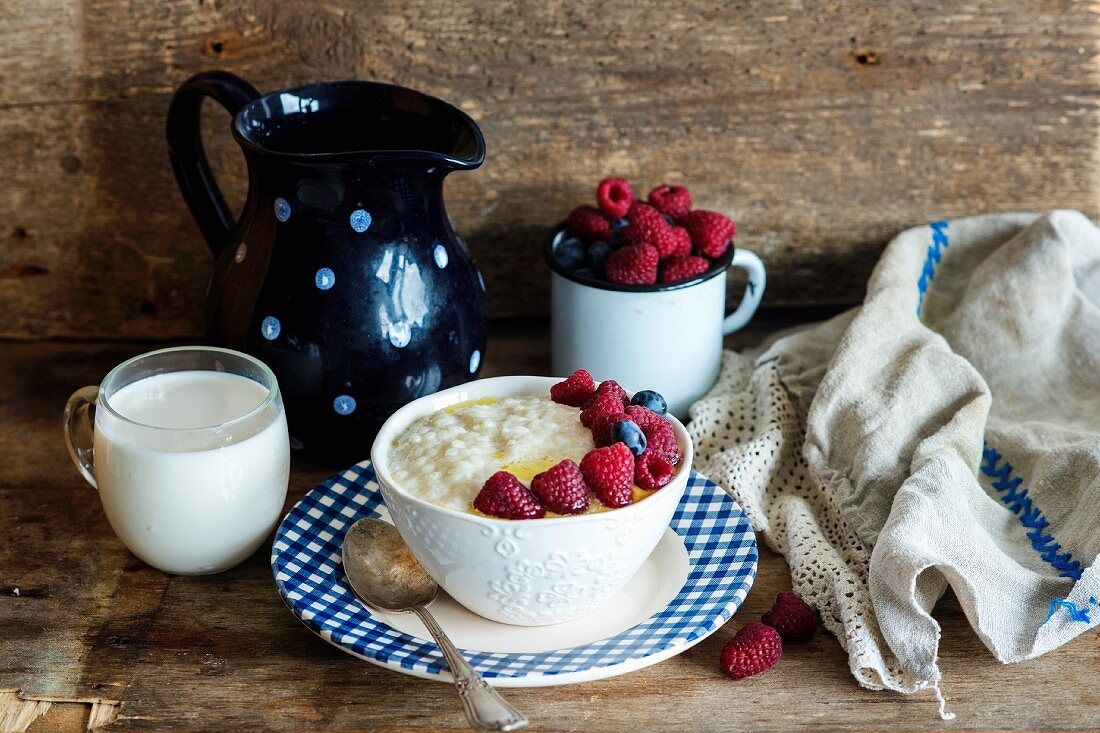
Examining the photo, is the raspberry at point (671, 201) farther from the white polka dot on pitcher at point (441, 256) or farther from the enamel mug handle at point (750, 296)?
the white polka dot on pitcher at point (441, 256)

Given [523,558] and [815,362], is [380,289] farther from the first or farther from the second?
[815,362]

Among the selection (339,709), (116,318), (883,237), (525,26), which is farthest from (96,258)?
(883,237)

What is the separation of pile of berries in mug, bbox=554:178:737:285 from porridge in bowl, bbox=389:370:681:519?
0.22m

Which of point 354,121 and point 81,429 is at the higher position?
point 354,121

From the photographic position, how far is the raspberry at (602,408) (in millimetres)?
868

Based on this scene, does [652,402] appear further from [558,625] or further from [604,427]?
[558,625]

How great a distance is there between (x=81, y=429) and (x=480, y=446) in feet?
1.34

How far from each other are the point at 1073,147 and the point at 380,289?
0.87 metres

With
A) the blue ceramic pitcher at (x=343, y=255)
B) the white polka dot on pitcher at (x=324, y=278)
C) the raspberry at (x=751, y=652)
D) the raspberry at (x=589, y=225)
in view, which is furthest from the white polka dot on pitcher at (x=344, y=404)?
the raspberry at (x=751, y=652)

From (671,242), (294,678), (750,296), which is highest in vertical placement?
(671,242)

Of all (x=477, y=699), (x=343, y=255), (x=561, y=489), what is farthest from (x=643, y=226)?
(x=477, y=699)

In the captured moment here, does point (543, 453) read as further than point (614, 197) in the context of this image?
No

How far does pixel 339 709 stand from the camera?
81 centimetres

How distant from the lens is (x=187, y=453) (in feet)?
2.96
